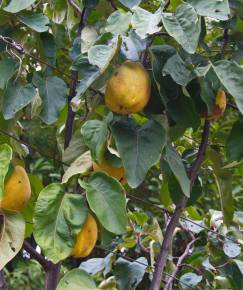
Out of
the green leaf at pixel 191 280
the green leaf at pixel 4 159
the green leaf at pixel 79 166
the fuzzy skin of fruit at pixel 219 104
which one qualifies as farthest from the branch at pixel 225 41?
the green leaf at pixel 191 280

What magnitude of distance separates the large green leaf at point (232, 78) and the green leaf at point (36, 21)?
12.6 inches

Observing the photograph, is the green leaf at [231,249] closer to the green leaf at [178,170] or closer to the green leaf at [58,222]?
the green leaf at [178,170]

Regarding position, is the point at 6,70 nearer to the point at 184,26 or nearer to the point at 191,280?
the point at 184,26

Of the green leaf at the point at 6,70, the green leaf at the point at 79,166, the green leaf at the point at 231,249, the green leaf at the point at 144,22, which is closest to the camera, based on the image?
the green leaf at the point at 144,22

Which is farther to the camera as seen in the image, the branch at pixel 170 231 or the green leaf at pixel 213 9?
the branch at pixel 170 231

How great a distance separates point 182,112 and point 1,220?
34 cm

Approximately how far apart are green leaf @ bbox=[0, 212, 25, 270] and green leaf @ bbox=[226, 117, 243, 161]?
355mm

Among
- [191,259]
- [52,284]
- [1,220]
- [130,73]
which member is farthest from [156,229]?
[130,73]

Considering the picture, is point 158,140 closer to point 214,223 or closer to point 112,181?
point 112,181

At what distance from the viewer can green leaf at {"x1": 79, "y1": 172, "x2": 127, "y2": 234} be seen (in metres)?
0.82

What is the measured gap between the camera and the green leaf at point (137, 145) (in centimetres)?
84

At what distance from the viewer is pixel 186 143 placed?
146 centimetres

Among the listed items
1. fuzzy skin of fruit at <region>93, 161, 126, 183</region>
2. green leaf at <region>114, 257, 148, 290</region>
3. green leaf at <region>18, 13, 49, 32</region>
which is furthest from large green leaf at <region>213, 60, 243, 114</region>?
green leaf at <region>114, 257, 148, 290</region>

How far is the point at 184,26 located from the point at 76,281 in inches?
16.3
